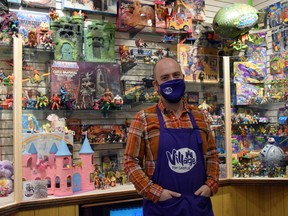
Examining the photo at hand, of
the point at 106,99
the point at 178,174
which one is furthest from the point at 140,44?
the point at 178,174

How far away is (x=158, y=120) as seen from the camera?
5.66 feet

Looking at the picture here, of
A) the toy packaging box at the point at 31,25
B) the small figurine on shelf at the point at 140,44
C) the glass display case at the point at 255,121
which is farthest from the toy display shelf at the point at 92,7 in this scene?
the glass display case at the point at 255,121

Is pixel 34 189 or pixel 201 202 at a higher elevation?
pixel 201 202

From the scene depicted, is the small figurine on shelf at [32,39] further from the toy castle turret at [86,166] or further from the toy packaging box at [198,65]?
the toy packaging box at [198,65]

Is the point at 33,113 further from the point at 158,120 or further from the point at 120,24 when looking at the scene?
the point at 158,120

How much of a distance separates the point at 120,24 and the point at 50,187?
1713 mm

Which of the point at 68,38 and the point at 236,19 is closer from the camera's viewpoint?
the point at 68,38

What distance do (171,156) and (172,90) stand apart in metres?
0.33

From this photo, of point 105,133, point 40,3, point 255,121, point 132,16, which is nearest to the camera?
point 40,3

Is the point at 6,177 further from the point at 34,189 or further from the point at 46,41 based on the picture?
the point at 46,41

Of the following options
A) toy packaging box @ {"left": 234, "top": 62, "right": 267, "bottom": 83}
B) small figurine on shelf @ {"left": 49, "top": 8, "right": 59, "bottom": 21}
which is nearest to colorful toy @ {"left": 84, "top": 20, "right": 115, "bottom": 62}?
small figurine on shelf @ {"left": 49, "top": 8, "right": 59, "bottom": 21}

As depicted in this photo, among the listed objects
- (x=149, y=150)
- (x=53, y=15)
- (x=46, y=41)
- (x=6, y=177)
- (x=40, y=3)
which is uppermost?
(x=40, y=3)

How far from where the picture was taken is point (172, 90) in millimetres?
1710

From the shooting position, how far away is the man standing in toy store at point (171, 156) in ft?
5.37
